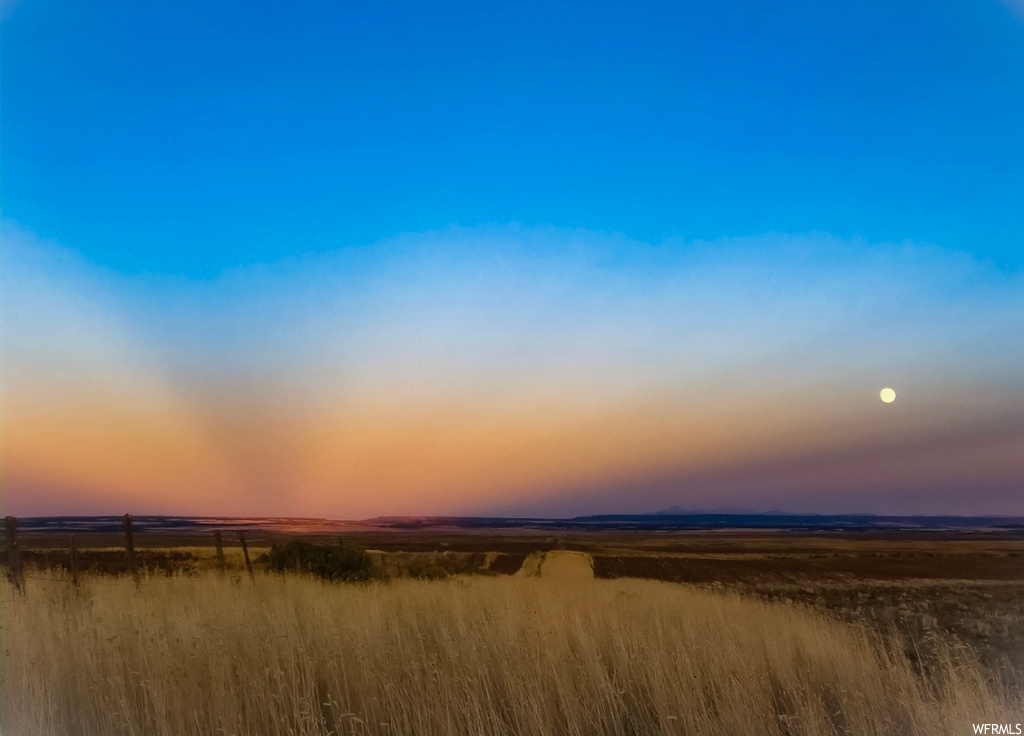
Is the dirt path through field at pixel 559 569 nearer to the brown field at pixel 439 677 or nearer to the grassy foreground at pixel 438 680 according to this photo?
the brown field at pixel 439 677

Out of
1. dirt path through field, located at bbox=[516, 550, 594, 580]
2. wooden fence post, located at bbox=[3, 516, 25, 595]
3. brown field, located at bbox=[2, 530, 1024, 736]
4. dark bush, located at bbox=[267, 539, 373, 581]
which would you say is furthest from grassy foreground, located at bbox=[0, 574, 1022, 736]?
dirt path through field, located at bbox=[516, 550, 594, 580]

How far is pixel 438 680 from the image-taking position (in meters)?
6.07

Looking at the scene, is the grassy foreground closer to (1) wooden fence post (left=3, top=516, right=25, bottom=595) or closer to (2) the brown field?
(2) the brown field

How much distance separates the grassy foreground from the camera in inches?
215

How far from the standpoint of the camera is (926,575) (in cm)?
4103

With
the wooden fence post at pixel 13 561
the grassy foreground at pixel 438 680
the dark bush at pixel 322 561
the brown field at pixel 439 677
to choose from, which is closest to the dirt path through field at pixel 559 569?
the dark bush at pixel 322 561

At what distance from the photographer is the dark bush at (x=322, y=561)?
72.0 ft

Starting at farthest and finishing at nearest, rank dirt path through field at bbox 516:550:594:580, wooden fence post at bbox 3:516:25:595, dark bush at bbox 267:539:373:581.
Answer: dirt path through field at bbox 516:550:594:580 → dark bush at bbox 267:539:373:581 → wooden fence post at bbox 3:516:25:595

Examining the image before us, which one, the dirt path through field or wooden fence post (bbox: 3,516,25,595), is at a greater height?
wooden fence post (bbox: 3,516,25,595)

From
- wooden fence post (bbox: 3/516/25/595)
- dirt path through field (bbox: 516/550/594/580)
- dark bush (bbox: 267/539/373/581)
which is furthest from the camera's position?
dirt path through field (bbox: 516/550/594/580)

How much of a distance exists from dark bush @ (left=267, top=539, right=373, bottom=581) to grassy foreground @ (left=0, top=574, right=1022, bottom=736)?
13.7 meters

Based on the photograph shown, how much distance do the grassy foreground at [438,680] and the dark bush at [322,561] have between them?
13.7 m

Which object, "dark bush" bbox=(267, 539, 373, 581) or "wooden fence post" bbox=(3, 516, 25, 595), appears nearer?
"wooden fence post" bbox=(3, 516, 25, 595)

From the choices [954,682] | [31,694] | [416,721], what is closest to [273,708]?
[416,721]
